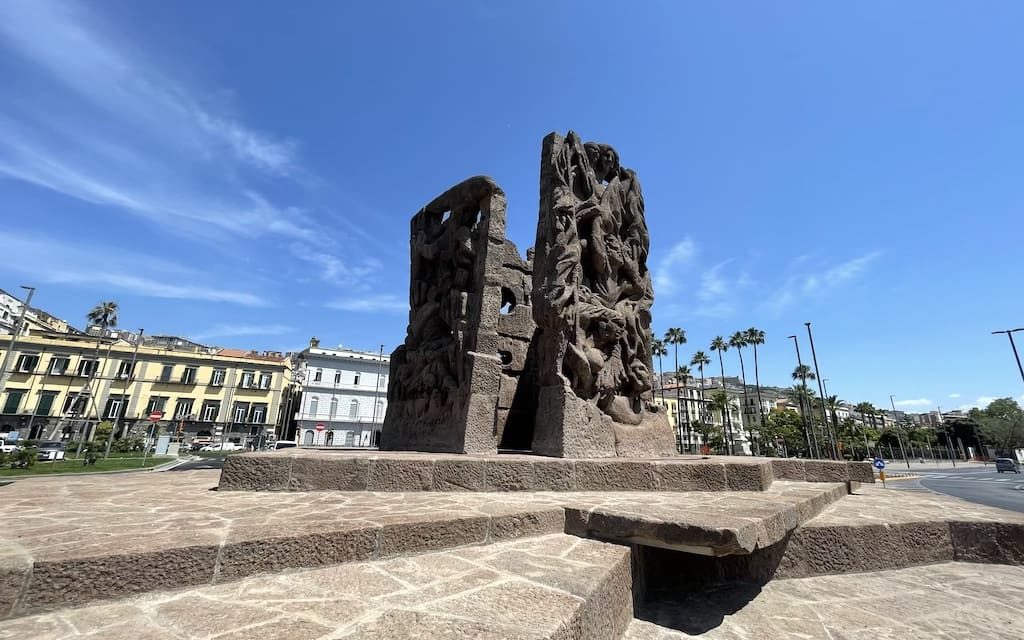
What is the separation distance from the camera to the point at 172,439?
36.2 meters

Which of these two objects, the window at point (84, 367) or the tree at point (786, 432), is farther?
the tree at point (786, 432)

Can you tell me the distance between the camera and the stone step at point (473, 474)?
4215 millimetres

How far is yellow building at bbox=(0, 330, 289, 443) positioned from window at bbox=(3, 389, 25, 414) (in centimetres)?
5

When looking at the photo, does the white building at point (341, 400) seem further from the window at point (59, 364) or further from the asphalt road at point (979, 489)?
the asphalt road at point (979, 489)

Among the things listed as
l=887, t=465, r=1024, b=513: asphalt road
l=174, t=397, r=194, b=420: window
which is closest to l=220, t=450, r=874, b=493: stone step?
l=887, t=465, r=1024, b=513: asphalt road

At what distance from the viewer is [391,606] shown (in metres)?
1.86

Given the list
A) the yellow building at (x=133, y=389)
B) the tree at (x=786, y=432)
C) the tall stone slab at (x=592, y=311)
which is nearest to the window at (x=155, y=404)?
the yellow building at (x=133, y=389)

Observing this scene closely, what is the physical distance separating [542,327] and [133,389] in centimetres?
4525

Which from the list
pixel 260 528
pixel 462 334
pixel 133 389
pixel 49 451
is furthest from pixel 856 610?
pixel 133 389

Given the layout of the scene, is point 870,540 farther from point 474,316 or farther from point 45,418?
point 45,418

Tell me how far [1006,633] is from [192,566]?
4.49 meters

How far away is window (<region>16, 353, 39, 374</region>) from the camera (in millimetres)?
35500

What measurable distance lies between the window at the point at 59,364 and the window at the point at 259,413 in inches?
576

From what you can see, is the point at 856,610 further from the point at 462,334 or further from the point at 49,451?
the point at 49,451
